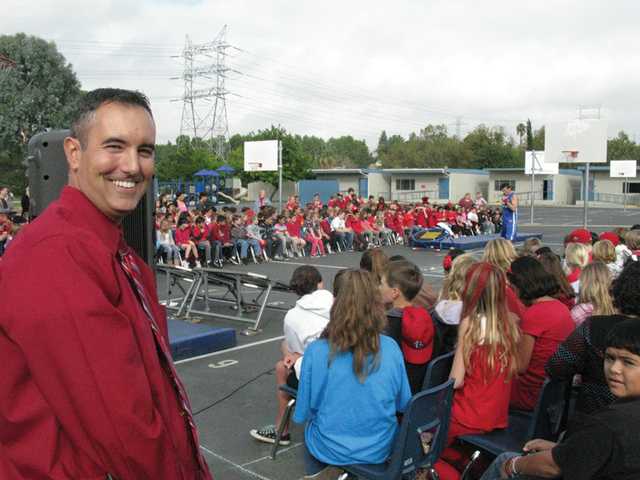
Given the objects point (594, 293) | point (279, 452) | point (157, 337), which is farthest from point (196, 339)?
point (157, 337)

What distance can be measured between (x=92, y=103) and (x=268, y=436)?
360cm

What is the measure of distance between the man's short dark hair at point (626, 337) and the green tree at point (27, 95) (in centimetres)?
4041

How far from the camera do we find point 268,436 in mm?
4613

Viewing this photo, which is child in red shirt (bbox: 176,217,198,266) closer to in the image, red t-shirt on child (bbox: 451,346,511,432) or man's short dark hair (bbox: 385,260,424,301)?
man's short dark hair (bbox: 385,260,424,301)

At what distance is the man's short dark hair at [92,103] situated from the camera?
1531mm

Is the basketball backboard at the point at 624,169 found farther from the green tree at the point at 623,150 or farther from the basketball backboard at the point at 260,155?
the basketball backboard at the point at 260,155

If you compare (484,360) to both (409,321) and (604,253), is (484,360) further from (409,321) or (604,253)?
(604,253)

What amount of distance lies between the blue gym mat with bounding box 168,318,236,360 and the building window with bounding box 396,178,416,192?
4873 centimetres

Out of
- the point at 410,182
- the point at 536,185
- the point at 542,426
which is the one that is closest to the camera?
the point at 542,426

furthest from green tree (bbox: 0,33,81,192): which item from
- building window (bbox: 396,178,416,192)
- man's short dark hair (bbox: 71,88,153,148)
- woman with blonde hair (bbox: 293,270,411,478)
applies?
man's short dark hair (bbox: 71,88,153,148)

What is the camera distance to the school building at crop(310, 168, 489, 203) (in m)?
52.9

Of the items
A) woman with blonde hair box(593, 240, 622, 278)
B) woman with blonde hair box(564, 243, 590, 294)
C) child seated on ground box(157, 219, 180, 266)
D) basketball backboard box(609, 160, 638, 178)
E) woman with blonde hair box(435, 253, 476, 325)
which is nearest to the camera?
woman with blonde hair box(435, 253, 476, 325)

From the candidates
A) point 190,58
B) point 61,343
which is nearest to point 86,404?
point 61,343

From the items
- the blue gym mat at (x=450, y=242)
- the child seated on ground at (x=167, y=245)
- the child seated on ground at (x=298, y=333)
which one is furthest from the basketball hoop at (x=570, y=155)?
the child seated on ground at (x=298, y=333)
